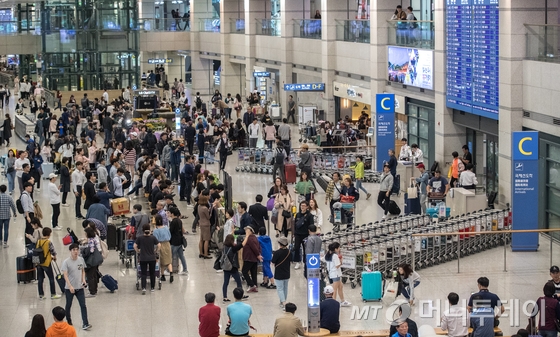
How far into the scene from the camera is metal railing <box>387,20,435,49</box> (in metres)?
31.4

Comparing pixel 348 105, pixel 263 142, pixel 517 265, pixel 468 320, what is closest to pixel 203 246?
pixel 517 265

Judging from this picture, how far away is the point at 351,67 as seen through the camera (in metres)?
40.2

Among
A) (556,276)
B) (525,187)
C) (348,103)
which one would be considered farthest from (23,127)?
(556,276)

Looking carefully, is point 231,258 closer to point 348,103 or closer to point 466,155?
point 466,155

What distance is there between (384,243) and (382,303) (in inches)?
66.1

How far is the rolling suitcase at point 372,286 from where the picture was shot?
1778cm

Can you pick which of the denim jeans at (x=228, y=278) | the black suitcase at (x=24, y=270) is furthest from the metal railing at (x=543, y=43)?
the black suitcase at (x=24, y=270)

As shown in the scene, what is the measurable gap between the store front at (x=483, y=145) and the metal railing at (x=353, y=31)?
30.9 feet

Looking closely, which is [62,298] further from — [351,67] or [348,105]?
[348,105]

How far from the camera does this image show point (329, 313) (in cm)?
1495

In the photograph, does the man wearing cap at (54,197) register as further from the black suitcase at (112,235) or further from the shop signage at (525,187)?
the shop signage at (525,187)

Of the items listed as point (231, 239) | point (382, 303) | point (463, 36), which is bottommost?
point (382, 303)

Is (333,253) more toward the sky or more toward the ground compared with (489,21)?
more toward the ground

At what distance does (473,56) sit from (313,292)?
1450cm
